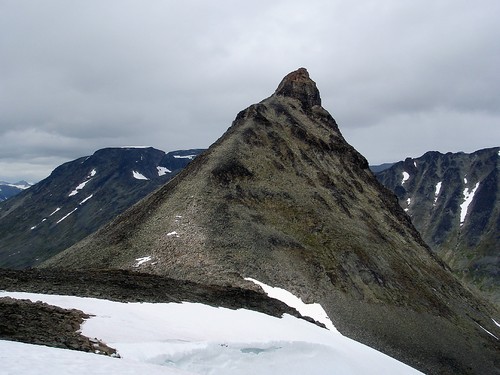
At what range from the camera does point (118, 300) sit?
86.6ft

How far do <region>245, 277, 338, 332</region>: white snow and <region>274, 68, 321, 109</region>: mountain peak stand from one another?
8034cm

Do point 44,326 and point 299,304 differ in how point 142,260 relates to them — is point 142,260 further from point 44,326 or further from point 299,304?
point 44,326

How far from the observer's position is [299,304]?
45062 millimetres

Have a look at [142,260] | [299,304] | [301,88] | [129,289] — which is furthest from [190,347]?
[301,88]

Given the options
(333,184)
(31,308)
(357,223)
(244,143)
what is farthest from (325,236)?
(31,308)

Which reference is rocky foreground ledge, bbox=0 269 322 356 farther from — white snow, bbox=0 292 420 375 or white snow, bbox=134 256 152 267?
white snow, bbox=134 256 152 267

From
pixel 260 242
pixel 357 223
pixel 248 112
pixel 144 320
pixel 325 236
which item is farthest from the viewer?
pixel 248 112

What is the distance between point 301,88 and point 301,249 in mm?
76372

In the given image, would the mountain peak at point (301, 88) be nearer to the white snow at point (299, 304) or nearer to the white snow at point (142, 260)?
the white snow at point (142, 260)

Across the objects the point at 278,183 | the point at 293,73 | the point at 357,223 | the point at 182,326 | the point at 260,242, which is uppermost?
the point at 293,73

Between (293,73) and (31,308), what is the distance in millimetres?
119623

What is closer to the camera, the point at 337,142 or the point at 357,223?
the point at 357,223

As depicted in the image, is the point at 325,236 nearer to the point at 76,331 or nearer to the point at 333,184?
the point at 333,184

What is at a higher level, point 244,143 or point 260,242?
point 244,143
